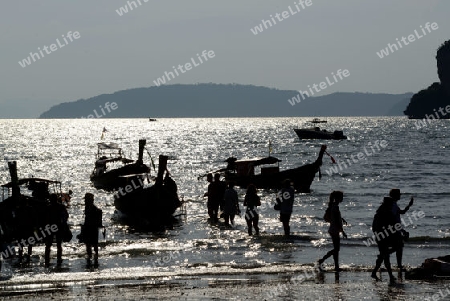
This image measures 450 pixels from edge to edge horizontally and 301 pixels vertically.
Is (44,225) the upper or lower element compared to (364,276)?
upper

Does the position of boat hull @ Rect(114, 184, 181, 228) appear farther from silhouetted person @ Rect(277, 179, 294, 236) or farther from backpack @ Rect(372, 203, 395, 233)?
backpack @ Rect(372, 203, 395, 233)

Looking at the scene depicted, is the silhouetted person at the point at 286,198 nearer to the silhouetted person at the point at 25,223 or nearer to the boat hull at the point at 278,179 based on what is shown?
the silhouetted person at the point at 25,223

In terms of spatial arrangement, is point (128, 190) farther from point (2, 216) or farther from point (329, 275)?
point (329, 275)

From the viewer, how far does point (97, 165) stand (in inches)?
2464

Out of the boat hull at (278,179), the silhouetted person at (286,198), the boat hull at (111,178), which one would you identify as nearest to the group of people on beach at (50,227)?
the silhouetted person at (286,198)

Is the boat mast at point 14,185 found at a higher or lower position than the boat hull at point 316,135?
lower

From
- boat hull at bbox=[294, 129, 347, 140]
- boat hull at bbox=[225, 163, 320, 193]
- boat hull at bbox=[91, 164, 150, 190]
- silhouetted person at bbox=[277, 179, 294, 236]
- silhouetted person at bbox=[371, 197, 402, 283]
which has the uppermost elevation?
boat hull at bbox=[294, 129, 347, 140]

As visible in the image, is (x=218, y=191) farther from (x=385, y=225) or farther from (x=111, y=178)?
(x=111, y=178)

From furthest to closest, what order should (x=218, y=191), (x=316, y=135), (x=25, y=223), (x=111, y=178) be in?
(x=316, y=135) → (x=111, y=178) → (x=218, y=191) → (x=25, y=223)

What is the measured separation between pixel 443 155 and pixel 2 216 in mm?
82643

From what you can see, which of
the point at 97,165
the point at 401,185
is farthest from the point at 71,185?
the point at 401,185

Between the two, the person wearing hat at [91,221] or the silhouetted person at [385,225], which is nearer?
the silhouetted person at [385,225]

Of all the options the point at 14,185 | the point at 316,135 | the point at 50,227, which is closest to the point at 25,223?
the point at 50,227

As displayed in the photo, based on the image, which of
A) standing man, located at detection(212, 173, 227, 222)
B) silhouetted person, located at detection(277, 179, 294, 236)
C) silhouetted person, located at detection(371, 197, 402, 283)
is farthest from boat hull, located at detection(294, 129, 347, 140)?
silhouetted person, located at detection(371, 197, 402, 283)
